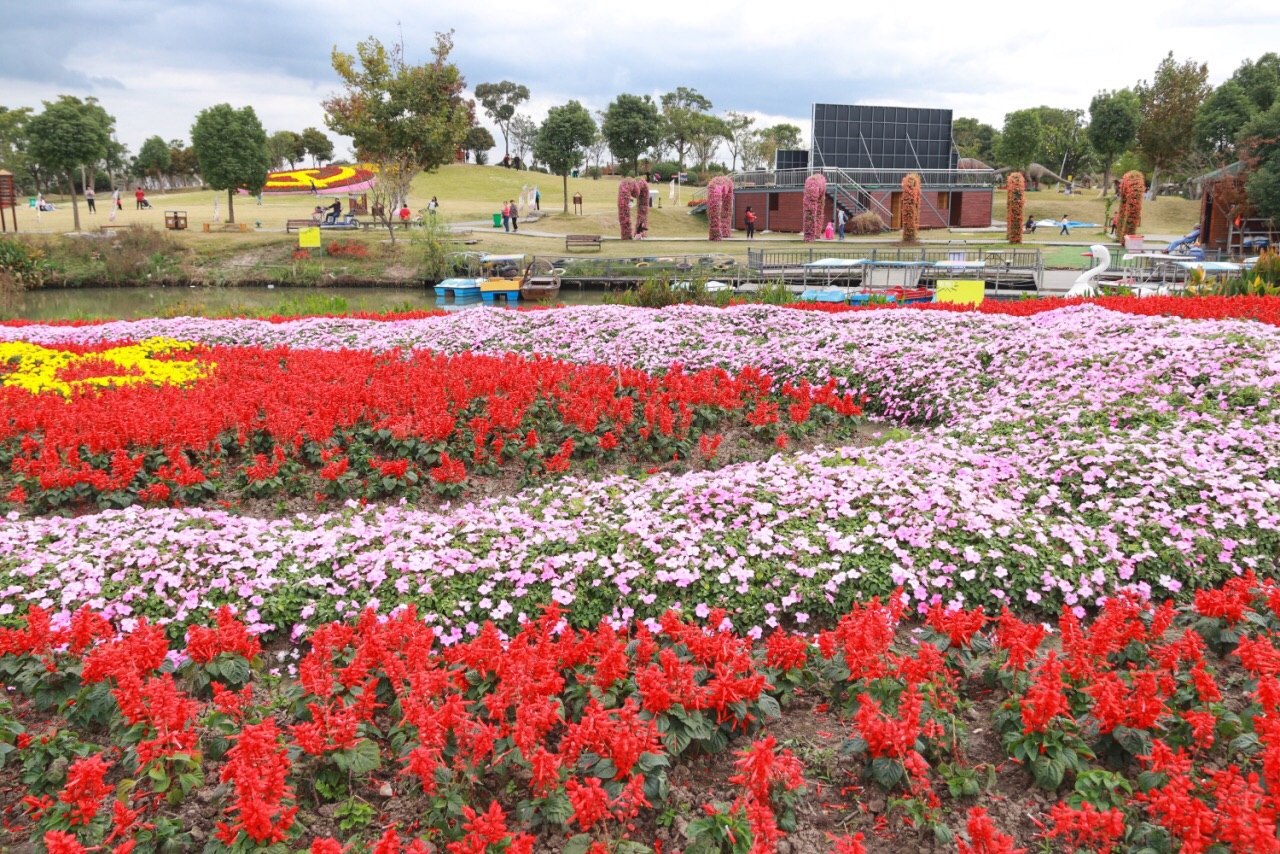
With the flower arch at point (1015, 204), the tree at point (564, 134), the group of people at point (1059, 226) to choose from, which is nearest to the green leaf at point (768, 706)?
the flower arch at point (1015, 204)

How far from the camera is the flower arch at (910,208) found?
3966cm

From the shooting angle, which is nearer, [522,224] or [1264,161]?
[1264,161]

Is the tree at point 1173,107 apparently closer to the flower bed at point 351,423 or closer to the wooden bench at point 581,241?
the wooden bench at point 581,241

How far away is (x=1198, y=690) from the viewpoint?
370 cm

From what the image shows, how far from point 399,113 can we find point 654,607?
40.3 metres

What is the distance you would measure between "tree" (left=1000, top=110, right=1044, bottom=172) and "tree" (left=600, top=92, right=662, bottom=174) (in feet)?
108

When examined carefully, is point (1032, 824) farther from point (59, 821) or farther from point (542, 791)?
point (59, 821)

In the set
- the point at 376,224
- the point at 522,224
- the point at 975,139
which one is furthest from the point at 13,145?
the point at 975,139

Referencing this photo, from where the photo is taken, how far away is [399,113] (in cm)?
4019

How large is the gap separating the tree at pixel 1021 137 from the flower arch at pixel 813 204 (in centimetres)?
4040

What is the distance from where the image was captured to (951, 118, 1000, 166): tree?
3548 inches

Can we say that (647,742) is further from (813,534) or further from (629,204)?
(629,204)

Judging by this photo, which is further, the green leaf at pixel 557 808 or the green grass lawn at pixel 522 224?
the green grass lawn at pixel 522 224

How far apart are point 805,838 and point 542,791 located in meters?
1.07
